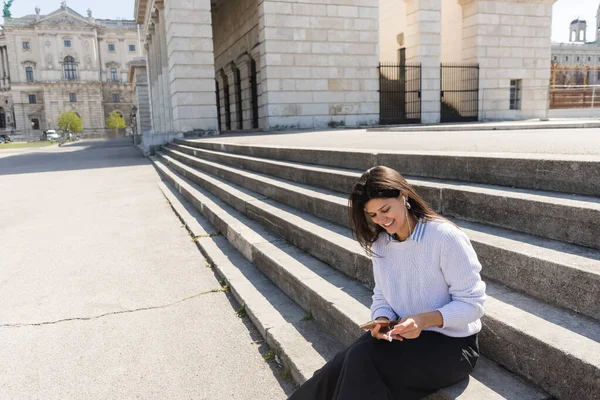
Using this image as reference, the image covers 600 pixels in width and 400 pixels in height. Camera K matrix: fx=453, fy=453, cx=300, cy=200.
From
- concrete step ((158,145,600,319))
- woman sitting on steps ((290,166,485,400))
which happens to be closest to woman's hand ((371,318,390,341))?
woman sitting on steps ((290,166,485,400))

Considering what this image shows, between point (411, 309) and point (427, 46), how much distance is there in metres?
20.0

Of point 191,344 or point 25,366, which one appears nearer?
point 25,366

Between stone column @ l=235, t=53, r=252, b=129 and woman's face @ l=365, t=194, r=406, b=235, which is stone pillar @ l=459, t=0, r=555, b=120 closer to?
stone column @ l=235, t=53, r=252, b=129

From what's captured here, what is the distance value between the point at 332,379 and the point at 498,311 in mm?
986

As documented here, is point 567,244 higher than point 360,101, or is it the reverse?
point 360,101

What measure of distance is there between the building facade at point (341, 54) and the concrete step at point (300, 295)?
13.3 m

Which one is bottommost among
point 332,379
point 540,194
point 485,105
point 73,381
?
point 73,381

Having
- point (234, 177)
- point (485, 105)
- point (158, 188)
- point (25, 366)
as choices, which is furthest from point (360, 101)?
point (25, 366)

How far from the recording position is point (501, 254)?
2791 mm

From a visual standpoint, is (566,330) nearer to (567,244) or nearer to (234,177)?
(567,244)

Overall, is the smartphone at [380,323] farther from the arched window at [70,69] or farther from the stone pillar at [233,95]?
the arched window at [70,69]

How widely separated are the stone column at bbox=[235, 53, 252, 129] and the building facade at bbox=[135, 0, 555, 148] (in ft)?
0.19

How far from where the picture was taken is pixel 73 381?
3.18 meters

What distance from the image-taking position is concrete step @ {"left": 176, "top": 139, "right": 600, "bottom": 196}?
307 centimetres
